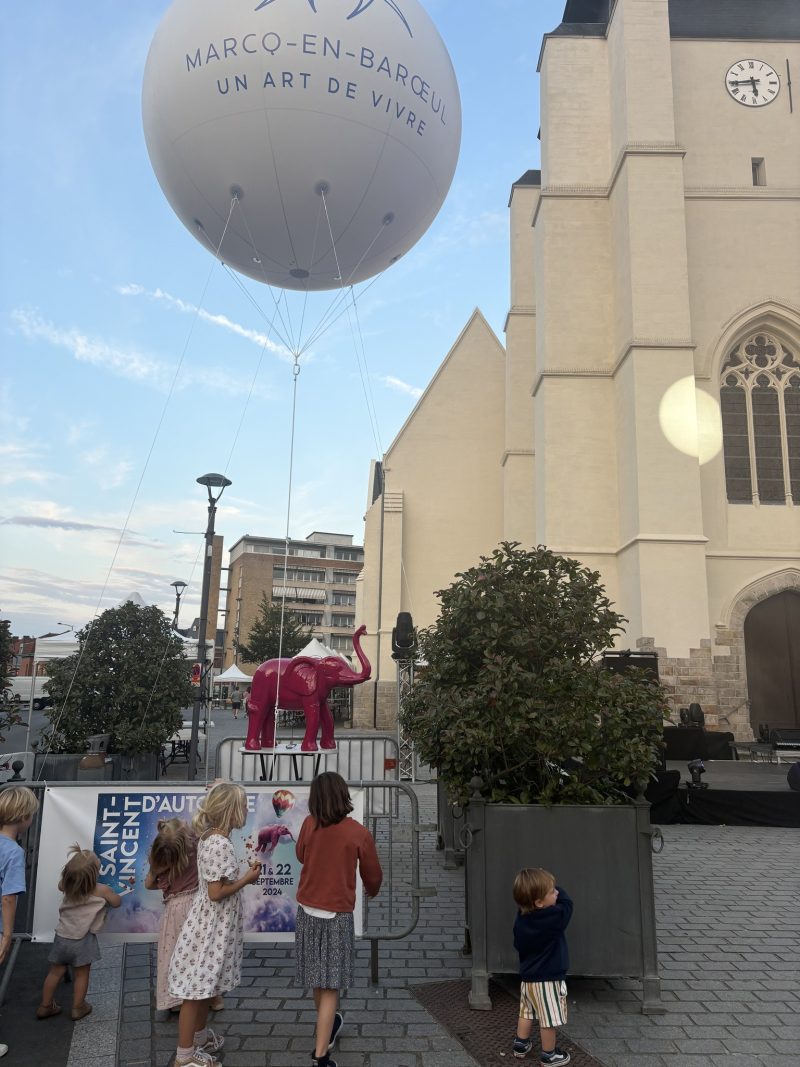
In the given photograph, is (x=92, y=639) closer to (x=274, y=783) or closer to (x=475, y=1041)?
(x=274, y=783)

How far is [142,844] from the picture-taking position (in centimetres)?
531

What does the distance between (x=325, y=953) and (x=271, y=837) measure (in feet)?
4.42

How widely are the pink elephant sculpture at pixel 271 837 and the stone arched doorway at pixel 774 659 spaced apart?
17.7 metres

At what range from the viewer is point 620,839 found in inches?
191

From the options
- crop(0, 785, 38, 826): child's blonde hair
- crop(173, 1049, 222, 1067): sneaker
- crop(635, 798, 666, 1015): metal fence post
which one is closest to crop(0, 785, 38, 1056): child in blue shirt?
crop(0, 785, 38, 826): child's blonde hair

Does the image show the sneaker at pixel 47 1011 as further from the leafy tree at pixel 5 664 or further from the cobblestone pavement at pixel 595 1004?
the leafy tree at pixel 5 664

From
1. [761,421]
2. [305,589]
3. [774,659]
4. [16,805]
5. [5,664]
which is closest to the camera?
[16,805]

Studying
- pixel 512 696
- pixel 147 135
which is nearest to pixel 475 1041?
pixel 512 696

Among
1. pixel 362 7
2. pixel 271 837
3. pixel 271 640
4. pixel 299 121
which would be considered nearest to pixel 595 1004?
pixel 271 837

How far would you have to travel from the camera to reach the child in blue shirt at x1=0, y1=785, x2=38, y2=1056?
4.08 meters

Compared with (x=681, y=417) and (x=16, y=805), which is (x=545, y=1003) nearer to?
(x=16, y=805)

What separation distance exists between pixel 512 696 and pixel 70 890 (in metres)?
2.93

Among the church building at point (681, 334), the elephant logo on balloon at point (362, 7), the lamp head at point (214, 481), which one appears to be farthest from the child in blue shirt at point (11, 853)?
the church building at point (681, 334)

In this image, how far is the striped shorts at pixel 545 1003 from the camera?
407 cm
